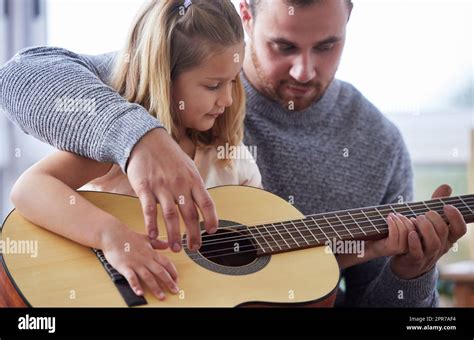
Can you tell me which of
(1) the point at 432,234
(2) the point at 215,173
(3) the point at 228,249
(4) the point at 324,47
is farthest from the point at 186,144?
(1) the point at 432,234

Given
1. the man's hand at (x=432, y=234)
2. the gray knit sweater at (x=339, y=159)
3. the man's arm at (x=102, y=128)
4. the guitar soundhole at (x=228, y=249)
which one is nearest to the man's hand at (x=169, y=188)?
the man's arm at (x=102, y=128)

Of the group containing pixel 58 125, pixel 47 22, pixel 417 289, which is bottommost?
pixel 417 289

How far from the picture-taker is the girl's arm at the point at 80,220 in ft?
2.61

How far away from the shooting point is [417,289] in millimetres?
1040

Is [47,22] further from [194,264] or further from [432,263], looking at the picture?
[432,263]

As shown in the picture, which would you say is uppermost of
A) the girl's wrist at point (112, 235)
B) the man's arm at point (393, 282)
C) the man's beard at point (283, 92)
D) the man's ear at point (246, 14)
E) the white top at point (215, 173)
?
the man's ear at point (246, 14)

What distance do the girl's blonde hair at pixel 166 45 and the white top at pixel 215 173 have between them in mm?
81

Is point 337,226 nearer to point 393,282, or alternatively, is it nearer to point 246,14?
point 393,282

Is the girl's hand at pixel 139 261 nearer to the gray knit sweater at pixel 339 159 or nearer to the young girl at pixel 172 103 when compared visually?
the young girl at pixel 172 103

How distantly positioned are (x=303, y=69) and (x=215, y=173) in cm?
26

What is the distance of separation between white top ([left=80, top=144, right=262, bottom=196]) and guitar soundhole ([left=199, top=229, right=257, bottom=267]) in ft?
0.35
